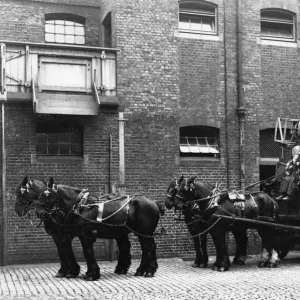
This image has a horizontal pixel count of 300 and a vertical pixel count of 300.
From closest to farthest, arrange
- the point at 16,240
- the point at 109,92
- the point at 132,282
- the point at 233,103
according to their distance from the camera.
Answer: the point at 132,282 → the point at 16,240 → the point at 109,92 → the point at 233,103

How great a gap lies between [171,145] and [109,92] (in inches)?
85.5

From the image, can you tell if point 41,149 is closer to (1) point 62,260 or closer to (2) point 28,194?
(2) point 28,194

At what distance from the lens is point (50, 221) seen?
12094mm

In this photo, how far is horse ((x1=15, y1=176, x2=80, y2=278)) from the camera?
11977 millimetres

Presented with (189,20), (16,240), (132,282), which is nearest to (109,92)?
(189,20)

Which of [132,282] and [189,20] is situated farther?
[189,20]

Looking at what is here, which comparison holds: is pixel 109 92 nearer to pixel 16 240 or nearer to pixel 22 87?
pixel 22 87

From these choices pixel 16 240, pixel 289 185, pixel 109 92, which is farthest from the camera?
pixel 109 92

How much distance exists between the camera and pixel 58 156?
50.5 feet

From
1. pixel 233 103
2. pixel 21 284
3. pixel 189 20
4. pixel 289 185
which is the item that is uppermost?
pixel 189 20

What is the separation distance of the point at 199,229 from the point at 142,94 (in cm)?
423

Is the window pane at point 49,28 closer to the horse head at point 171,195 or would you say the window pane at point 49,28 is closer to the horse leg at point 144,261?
the horse head at point 171,195

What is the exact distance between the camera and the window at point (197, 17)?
16938 millimetres

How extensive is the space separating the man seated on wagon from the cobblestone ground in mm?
1693
